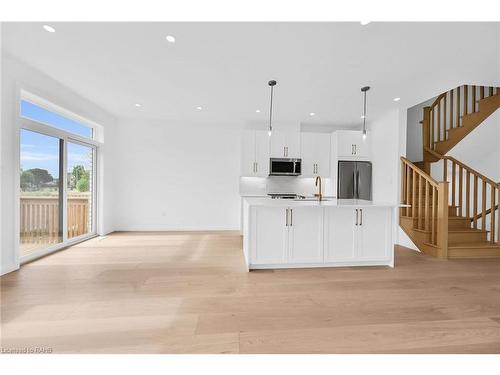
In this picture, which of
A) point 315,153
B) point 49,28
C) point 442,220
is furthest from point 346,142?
point 49,28

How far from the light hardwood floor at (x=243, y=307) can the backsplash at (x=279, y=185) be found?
2485 millimetres

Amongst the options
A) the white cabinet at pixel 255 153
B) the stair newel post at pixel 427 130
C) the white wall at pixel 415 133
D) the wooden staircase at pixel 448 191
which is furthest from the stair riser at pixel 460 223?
the white cabinet at pixel 255 153

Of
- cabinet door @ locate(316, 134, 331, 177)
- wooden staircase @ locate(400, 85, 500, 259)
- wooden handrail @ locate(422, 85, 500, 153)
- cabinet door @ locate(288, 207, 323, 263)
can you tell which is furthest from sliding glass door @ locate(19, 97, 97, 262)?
wooden handrail @ locate(422, 85, 500, 153)

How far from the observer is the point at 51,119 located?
3572 millimetres

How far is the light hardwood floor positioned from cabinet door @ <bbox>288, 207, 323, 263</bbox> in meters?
0.22

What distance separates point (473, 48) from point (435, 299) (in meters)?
2.68

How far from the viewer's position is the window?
3156mm

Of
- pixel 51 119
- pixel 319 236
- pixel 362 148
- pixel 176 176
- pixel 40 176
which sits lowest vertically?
pixel 319 236

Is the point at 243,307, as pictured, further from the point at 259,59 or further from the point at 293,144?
the point at 293,144

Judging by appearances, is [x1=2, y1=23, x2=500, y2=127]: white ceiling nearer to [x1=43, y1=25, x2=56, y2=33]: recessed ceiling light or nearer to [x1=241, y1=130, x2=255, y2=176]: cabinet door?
[x1=43, y1=25, x2=56, y2=33]: recessed ceiling light

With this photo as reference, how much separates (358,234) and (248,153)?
2924 mm

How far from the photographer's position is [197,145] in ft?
18.3

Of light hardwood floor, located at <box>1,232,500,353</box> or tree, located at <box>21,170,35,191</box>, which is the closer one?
light hardwood floor, located at <box>1,232,500,353</box>

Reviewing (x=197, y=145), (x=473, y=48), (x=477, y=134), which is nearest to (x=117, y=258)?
(x=197, y=145)
